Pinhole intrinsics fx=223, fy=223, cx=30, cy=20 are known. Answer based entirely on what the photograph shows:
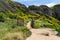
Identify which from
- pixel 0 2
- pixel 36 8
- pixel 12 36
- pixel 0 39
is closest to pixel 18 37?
pixel 12 36

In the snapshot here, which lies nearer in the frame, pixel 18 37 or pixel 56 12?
pixel 18 37

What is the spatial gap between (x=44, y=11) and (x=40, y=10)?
178 cm

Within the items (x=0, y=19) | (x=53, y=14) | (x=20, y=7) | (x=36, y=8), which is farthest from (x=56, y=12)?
(x=0, y=19)

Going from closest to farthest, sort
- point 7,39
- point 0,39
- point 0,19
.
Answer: point 0,39 → point 7,39 → point 0,19

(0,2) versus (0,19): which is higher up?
(0,2)

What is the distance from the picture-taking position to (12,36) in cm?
1470

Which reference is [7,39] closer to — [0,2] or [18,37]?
[18,37]

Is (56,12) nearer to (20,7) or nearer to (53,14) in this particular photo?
(53,14)

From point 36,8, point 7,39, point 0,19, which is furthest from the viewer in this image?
point 36,8

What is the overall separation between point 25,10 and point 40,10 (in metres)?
6.13

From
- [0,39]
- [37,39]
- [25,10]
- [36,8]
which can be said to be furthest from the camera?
[36,8]

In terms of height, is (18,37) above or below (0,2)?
below

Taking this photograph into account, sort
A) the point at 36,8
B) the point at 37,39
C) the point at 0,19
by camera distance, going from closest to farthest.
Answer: the point at 37,39 < the point at 0,19 < the point at 36,8

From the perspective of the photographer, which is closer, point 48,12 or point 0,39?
point 0,39
